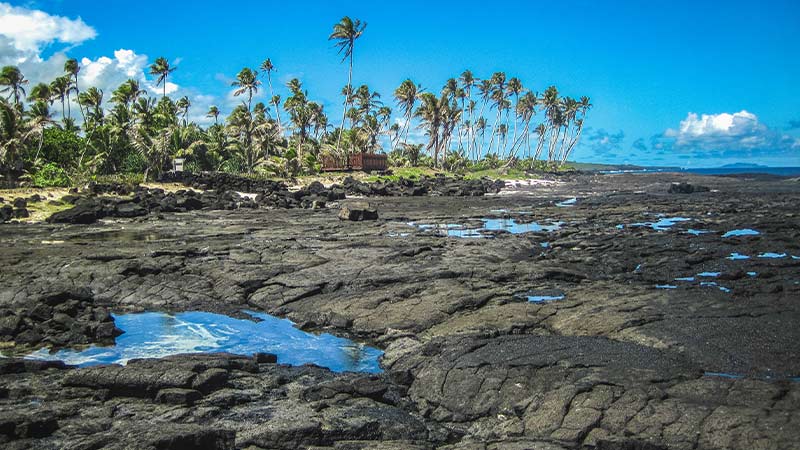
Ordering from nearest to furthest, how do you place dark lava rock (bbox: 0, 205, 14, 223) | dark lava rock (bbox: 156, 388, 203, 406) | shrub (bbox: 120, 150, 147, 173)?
dark lava rock (bbox: 156, 388, 203, 406)
dark lava rock (bbox: 0, 205, 14, 223)
shrub (bbox: 120, 150, 147, 173)

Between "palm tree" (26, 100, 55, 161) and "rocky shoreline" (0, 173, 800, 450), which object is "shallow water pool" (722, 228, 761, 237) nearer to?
"rocky shoreline" (0, 173, 800, 450)

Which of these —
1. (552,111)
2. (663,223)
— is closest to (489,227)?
(663,223)

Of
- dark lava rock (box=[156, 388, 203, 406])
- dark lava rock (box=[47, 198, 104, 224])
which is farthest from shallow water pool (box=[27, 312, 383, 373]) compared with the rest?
dark lava rock (box=[47, 198, 104, 224])

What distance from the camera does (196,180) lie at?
65.3m

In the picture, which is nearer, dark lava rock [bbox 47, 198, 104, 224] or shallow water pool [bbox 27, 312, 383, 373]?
shallow water pool [bbox 27, 312, 383, 373]

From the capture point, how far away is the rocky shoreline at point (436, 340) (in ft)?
29.1

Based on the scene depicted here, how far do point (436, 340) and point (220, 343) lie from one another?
571 centimetres

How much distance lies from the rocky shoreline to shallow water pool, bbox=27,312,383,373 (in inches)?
22.9

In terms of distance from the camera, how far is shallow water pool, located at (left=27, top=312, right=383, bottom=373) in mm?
13953

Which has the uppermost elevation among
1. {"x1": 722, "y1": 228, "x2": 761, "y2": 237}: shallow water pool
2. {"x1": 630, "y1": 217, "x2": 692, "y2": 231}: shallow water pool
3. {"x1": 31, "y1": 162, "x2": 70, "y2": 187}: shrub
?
{"x1": 31, "y1": 162, "x2": 70, "y2": 187}: shrub

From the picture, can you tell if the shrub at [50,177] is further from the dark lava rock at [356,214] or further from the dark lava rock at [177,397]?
the dark lava rock at [177,397]

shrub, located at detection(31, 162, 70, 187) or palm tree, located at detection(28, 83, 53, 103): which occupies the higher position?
palm tree, located at detection(28, 83, 53, 103)

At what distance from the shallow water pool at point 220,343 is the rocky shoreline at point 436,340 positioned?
582 millimetres

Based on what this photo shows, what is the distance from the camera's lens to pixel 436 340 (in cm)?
1352
